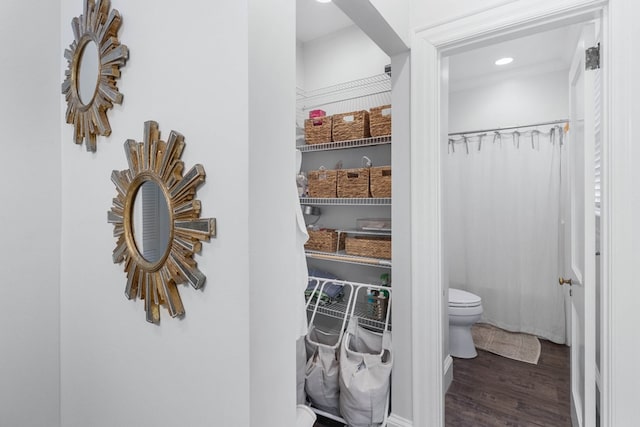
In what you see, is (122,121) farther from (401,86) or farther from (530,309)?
(530,309)

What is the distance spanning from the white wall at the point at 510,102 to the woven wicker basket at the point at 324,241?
2028 millimetres

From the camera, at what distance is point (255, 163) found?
718mm

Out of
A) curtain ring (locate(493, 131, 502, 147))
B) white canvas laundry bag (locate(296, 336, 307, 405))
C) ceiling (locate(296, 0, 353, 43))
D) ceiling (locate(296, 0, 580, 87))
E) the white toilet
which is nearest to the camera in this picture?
white canvas laundry bag (locate(296, 336, 307, 405))

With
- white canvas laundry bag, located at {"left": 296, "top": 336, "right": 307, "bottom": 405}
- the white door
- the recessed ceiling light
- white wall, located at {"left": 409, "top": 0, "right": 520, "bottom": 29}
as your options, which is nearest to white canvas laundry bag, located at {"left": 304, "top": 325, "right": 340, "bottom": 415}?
white canvas laundry bag, located at {"left": 296, "top": 336, "right": 307, "bottom": 405}

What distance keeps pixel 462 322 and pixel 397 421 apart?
131 centimetres

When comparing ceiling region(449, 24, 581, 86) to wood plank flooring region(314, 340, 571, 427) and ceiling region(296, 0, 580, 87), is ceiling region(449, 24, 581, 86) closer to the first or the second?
ceiling region(296, 0, 580, 87)

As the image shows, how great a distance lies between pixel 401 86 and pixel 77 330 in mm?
1757

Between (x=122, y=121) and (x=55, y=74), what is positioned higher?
(x=55, y=74)

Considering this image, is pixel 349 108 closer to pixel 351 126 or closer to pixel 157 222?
pixel 351 126

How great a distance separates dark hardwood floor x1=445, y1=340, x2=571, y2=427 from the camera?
1989 mm

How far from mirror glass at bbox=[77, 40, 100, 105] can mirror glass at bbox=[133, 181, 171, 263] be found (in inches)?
17.6

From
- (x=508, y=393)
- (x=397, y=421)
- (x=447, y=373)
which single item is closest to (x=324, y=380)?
(x=397, y=421)

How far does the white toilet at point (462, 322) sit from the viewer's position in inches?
106

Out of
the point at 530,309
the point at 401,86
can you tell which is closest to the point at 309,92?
the point at 401,86
